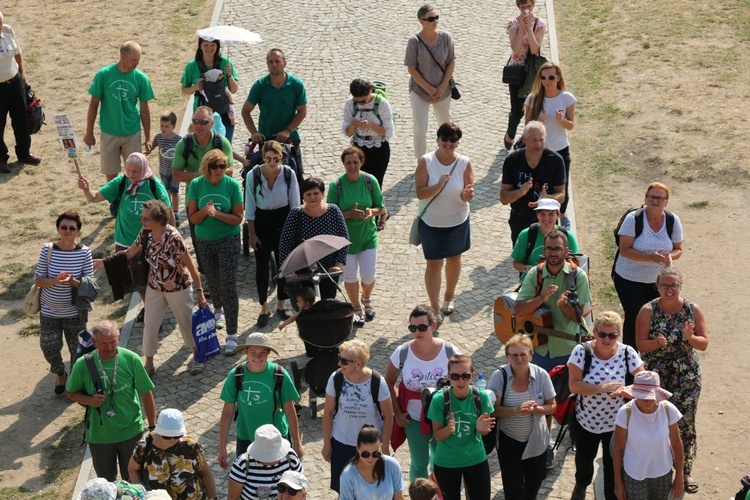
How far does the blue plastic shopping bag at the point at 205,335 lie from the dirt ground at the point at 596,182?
1.28 m

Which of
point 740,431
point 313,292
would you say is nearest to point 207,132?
point 313,292

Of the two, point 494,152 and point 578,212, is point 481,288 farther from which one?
point 494,152

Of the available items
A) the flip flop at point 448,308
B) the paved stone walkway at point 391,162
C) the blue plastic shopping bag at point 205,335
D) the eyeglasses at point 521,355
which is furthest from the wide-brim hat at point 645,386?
the blue plastic shopping bag at point 205,335

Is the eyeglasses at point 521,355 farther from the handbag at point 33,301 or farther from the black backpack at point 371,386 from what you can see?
the handbag at point 33,301

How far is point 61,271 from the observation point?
1103 centimetres

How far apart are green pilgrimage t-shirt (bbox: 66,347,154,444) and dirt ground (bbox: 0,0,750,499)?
951 millimetres

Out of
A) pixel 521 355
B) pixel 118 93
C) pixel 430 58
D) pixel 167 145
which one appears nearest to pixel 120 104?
pixel 118 93

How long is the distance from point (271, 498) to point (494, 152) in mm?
8072

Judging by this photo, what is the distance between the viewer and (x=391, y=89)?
56.2 ft

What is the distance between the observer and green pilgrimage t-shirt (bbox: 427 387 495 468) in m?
8.72

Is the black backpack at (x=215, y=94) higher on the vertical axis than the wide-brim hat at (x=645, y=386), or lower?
higher

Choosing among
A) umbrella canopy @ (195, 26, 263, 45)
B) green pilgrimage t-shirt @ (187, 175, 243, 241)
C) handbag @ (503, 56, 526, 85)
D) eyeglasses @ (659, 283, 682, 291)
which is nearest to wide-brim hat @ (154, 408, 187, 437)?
green pilgrimage t-shirt @ (187, 175, 243, 241)

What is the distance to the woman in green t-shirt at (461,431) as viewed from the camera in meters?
8.67

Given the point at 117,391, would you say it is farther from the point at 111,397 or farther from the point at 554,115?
the point at 554,115
